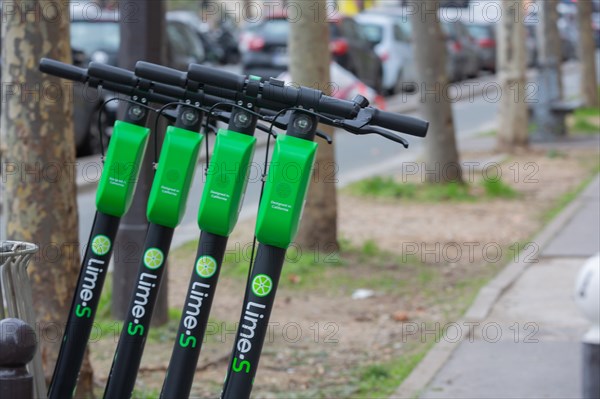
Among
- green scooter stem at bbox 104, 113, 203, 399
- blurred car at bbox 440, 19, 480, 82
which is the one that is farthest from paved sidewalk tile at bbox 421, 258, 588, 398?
blurred car at bbox 440, 19, 480, 82

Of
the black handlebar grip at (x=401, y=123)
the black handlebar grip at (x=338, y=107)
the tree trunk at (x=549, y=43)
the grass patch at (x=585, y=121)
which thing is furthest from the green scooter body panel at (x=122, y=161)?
the grass patch at (x=585, y=121)

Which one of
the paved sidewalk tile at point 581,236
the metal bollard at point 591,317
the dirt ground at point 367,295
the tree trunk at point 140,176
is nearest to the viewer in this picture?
the metal bollard at point 591,317

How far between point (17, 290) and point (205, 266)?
58 cm

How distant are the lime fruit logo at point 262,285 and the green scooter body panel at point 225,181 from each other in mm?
175

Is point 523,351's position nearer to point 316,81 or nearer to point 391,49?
point 316,81

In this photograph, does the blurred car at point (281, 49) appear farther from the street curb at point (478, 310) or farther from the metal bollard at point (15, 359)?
the metal bollard at point (15, 359)

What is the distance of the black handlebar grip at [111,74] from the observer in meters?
3.74

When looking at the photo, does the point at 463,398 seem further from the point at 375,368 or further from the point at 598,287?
the point at 598,287

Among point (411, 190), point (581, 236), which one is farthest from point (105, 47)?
point (581, 236)

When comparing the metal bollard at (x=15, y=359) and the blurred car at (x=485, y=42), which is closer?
the metal bollard at (x=15, y=359)

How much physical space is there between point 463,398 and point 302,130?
2.46 metres

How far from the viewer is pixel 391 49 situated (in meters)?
25.7

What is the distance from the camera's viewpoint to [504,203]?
11.5m

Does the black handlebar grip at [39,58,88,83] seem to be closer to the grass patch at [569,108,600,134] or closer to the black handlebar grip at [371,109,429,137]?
the black handlebar grip at [371,109,429,137]
